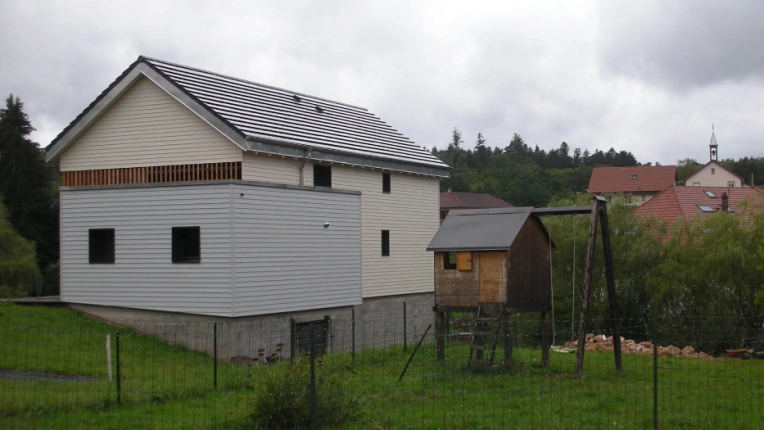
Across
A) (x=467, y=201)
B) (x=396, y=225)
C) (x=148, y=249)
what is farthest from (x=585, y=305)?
(x=467, y=201)

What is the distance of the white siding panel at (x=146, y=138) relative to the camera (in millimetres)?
23797

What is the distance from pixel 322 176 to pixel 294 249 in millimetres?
4088

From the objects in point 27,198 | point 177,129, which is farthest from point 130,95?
point 27,198

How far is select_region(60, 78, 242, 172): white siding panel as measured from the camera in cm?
2380

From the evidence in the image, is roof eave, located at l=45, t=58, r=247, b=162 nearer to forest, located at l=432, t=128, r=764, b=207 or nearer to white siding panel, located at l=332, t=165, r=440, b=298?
white siding panel, located at l=332, t=165, r=440, b=298

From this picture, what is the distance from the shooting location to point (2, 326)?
1869cm

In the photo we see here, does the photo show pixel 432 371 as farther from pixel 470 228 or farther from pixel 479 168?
pixel 479 168

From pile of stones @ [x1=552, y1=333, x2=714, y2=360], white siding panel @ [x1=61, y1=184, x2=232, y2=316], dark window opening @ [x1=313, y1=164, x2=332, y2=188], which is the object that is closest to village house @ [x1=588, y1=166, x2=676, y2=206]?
dark window opening @ [x1=313, y1=164, x2=332, y2=188]

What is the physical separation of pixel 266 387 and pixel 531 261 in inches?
359

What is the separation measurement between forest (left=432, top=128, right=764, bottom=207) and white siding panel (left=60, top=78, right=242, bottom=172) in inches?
2188

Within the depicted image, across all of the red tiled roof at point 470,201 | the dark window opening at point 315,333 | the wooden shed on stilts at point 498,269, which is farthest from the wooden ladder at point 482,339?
the red tiled roof at point 470,201

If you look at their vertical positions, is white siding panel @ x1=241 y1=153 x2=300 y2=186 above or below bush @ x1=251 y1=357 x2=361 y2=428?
above

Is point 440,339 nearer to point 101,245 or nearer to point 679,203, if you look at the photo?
point 101,245

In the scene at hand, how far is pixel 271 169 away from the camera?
24.6 metres
